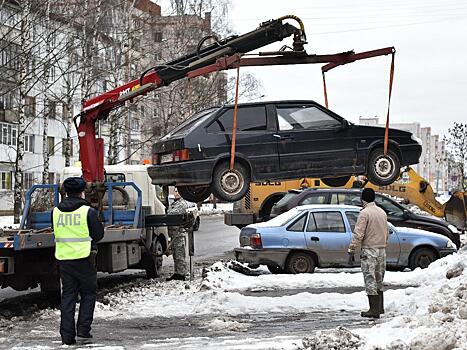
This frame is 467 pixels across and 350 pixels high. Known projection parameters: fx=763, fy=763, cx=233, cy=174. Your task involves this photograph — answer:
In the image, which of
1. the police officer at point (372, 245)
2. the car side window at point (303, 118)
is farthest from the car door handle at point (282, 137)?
the police officer at point (372, 245)

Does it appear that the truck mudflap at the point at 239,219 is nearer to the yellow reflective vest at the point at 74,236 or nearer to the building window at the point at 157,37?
the yellow reflective vest at the point at 74,236

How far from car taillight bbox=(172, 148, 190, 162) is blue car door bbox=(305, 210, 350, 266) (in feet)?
17.7

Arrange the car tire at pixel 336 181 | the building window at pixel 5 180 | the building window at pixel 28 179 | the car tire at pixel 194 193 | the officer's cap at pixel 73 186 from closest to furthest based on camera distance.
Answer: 1. the officer's cap at pixel 73 186
2. the car tire at pixel 194 193
3. the car tire at pixel 336 181
4. the building window at pixel 5 180
5. the building window at pixel 28 179

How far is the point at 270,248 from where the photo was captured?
15125 millimetres

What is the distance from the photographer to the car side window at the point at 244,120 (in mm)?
10742

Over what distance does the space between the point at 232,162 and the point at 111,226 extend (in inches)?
126

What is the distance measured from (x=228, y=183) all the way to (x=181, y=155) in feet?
2.54

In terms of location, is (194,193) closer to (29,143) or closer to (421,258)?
(421,258)

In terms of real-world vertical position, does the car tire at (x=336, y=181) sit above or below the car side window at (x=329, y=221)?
above

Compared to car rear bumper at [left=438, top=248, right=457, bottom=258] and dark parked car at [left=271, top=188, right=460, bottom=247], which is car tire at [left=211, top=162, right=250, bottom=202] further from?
dark parked car at [left=271, top=188, right=460, bottom=247]

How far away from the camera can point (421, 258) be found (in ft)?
51.6

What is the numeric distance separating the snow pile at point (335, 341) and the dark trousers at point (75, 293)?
8.84 ft

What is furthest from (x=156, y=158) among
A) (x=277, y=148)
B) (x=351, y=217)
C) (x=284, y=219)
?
(x=351, y=217)

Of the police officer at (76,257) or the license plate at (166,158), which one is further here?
the license plate at (166,158)
